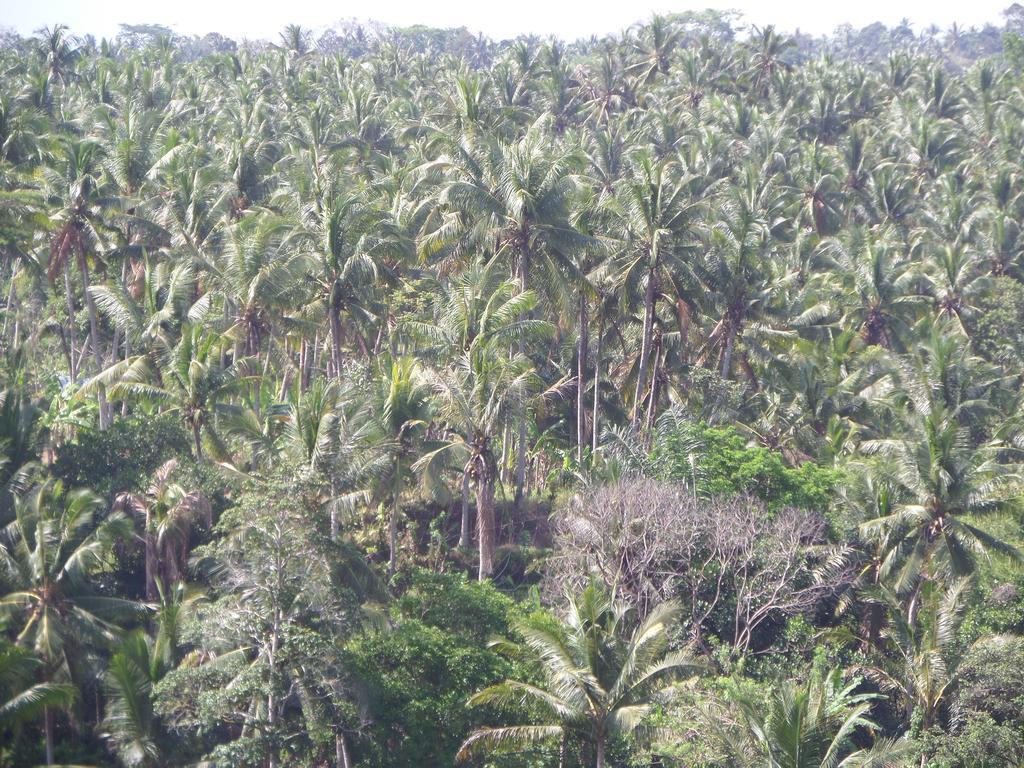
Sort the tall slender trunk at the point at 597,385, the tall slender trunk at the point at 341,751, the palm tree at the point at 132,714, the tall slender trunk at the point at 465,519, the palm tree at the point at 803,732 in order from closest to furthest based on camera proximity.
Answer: the palm tree at the point at 803,732 < the palm tree at the point at 132,714 < the tall slender trunk at the point at 341,751 < the tall slender trunk at the point at 465,519 < the tall slender trunk at the point at 597,385

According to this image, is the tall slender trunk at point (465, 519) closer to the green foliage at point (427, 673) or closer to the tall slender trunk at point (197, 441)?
the tall slender trunk at point (197, 441)

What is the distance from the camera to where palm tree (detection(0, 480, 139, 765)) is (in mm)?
19828

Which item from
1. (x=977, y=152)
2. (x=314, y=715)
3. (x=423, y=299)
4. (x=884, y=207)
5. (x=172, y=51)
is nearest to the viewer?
(x=314, y=715)

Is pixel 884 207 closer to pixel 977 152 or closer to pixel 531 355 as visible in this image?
pixel 977 152

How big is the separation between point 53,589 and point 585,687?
9745 millimetres

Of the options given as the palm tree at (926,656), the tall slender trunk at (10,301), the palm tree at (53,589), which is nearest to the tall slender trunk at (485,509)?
the palm tree at (53,589)

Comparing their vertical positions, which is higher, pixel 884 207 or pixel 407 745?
pixel 884 207

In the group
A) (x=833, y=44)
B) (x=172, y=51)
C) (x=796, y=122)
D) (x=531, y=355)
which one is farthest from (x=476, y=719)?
(x=833, y=44)

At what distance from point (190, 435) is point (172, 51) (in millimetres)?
58460

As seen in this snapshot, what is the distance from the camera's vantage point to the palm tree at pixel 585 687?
1800cm

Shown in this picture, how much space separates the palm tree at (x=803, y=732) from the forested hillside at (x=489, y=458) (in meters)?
0.07

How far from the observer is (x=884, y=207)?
50.9 m

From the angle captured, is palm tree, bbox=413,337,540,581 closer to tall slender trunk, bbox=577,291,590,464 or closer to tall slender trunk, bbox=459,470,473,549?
tall slender trunk, bbox=459,470,473,549

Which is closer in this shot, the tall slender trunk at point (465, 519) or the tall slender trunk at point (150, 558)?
the tall slender trunk at point (150, 558)
